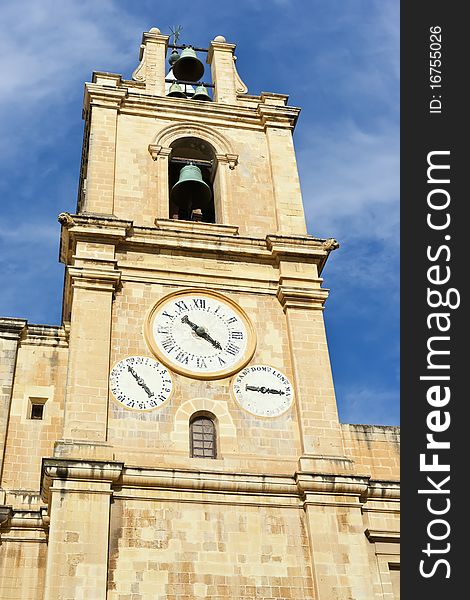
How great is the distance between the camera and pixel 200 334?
704 inches

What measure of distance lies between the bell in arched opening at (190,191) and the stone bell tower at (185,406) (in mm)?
70

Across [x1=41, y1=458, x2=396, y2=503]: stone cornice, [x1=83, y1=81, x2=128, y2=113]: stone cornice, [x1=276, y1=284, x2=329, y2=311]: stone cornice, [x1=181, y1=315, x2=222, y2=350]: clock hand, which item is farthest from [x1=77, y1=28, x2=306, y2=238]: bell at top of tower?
[x1=41, y1=458, x2=396, y2=503]: stone cornice

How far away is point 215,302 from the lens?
18.5 meters

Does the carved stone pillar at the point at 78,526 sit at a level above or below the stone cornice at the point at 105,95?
below

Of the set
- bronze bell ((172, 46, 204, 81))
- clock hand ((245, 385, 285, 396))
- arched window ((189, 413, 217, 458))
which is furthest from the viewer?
bronze bell ((172, 46, 204, 81))

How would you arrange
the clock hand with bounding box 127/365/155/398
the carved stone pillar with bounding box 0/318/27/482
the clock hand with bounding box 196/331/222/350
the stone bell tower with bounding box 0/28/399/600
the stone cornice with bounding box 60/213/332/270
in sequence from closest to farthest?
the stone bell tower with bounding box 0/28/399/600
the clock hand with bounding box 127/365/155/398
the carved stone pillar with bounding box 0/318/27/482
the clock hand with bounding box 196/331/222/350
the stone cornice with bounding box 60/213/332/270

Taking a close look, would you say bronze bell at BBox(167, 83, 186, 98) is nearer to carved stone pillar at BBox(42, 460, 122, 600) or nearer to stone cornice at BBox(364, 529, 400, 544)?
carved stone pillar at BBox(42, 460, 122, 600)

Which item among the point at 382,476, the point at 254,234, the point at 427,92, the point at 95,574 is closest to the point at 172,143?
the point at 254,234

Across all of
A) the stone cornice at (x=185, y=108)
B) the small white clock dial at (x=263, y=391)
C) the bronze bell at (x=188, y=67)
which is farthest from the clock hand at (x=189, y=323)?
the bronze bell at (x=188, y=67)

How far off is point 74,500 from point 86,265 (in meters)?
5.18

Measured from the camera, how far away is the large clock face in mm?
17422

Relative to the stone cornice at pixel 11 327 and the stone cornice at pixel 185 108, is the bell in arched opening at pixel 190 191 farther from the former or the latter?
the stone cornice at pixel 11 327

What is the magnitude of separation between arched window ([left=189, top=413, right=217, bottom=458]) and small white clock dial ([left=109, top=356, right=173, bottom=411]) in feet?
2.35

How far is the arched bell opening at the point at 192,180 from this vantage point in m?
21.5
